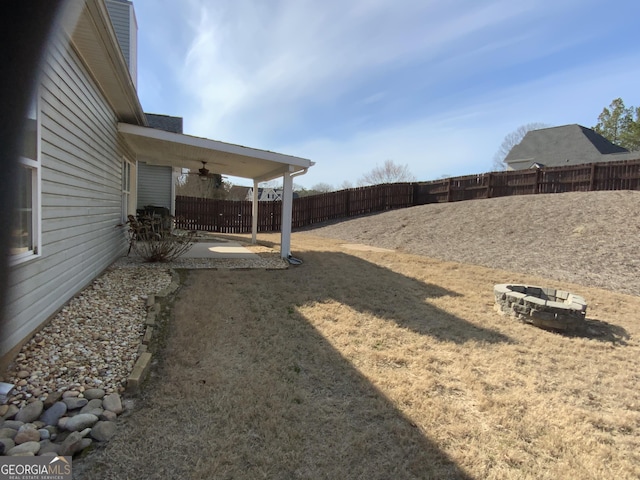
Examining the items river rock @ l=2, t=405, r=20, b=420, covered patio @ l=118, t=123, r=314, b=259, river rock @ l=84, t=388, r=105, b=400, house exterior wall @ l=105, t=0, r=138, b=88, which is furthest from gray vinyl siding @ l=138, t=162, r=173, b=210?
river rock @ l=2, t=405, r=20, b=420

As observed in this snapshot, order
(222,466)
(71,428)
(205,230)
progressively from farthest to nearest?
(205,230), (71,428), (222,466)

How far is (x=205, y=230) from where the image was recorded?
16.2 m

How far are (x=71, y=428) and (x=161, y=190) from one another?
1115 centimetres

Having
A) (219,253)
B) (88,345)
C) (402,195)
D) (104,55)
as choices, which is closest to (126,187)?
(219,253)

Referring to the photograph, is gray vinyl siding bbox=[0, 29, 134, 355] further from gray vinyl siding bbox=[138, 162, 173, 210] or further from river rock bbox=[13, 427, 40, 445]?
gray vinyl siding bbox=[138, 162, 173, 210]

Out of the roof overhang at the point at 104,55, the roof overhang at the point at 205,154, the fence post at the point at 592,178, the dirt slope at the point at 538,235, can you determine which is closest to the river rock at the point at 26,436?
the roof overhang at the point at 104,55

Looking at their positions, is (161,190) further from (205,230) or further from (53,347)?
(53,347)

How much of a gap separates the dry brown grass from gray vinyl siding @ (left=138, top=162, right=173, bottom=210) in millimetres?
8254

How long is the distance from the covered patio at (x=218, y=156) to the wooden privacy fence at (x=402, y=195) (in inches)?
228

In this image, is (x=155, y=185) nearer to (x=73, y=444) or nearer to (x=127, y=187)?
(x=127, y=187)

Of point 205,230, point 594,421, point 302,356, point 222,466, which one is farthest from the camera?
point 205,230

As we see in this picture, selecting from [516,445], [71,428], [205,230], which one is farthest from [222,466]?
[205,230]

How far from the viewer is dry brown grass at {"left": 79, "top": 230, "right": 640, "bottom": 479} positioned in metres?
2.03

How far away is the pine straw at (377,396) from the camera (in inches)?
79.9
